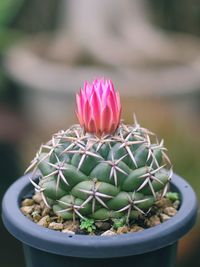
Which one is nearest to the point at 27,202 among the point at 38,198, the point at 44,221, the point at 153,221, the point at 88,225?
the point at 38,198

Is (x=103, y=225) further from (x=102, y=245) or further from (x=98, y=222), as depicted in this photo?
(x=102, y=245)

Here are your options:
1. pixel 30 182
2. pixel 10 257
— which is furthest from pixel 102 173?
pixel 10 257

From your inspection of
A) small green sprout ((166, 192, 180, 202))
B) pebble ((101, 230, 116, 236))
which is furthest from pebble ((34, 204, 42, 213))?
small green sprout ((166, 192, 180, 202))

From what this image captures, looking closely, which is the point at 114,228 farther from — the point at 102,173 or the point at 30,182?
the point at 30,182

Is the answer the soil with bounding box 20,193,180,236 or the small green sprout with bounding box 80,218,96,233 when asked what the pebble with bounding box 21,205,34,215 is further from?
the small green sprout with bounding box 80,218,96,233

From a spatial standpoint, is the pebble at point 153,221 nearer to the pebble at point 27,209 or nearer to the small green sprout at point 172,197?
the small green sprout at point 172,197
